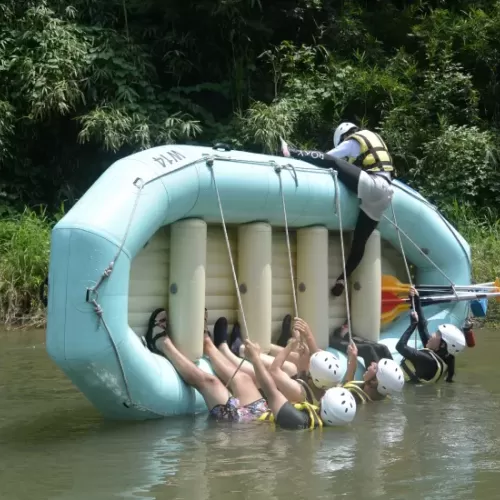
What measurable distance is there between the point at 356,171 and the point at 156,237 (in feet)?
5.31

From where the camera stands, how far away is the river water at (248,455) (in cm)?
385

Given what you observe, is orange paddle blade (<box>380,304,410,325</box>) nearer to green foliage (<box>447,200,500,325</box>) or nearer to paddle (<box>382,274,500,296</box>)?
paddle (<box>382,274,500,296</box>)

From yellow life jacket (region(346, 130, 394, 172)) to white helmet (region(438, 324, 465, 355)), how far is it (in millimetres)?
1189

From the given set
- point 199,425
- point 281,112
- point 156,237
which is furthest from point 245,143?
point 199,425

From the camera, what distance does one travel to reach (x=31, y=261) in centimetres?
911

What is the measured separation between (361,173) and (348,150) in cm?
26

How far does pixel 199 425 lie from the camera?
16.8 ft

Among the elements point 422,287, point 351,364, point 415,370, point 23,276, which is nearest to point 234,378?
point 351,364

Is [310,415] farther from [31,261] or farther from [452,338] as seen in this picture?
[31,261]

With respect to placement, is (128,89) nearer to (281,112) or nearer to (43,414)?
(281,112)

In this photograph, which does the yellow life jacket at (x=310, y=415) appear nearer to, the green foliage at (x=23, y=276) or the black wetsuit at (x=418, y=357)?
the black wetsuit at (x=418, y=357)

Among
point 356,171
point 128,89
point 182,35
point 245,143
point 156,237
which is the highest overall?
point 182,35

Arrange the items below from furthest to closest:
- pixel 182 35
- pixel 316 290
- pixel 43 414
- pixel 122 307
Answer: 1. pixel 182 35
2. pixel 316 290
3. pixel 43 414
4. pixel 122 307

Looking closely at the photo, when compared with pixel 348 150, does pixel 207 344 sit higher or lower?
lower
